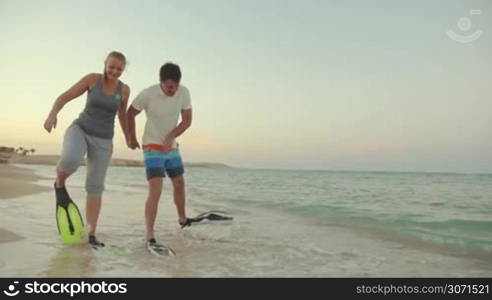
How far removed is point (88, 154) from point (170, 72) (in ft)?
4.30

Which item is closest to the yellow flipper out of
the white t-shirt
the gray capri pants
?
A: the gray capri pants

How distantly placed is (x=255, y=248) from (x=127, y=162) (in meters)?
153

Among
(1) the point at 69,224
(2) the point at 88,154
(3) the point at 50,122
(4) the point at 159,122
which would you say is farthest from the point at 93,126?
(1) the point at 69,224

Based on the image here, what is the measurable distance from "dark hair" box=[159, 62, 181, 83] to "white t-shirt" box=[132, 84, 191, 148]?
0.19 metres

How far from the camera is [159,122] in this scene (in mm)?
5262

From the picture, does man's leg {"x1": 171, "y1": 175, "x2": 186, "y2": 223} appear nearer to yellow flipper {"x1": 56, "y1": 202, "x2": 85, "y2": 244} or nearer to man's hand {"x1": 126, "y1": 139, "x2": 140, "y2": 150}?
man's hand {"x1": 126, "y1": 139, "x2": 140, "y2": 150}

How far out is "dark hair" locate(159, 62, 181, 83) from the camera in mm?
5074

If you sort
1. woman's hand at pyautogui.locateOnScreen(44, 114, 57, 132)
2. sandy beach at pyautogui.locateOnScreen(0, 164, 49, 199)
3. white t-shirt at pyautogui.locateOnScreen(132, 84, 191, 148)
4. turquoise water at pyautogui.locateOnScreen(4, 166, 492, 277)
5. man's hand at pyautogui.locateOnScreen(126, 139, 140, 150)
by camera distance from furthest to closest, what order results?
sandy beach at pyautogui.locateOnScreen(0, 164, 49, 199) < man's hand at pyautogui.locateOnScreen(126, 139, 140, 150) < white t-shirt at pyautogui.locateOnScreen(132, 84, 191, 148) < woman's hand at pyautogui.locateOnScreen(44, 114, 57, 132) < turquoise water at pyautogui.locateOnScreen(4, 166, 492, 277)

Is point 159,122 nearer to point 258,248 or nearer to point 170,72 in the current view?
point 170,72

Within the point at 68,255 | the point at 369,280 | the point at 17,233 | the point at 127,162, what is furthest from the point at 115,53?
the point at 127,162

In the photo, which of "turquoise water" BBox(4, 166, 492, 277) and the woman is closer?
"turquoise water" BBox(4, 166, 492, 277)

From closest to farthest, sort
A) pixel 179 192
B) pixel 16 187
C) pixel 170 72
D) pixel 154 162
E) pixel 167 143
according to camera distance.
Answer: pixel 170 72 → pixel 154 162 → pixel 167 143 → pixel 179 192 → pixel 16 187

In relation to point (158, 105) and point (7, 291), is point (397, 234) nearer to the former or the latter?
point (158, 105)

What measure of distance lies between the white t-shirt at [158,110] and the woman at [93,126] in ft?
0.70
